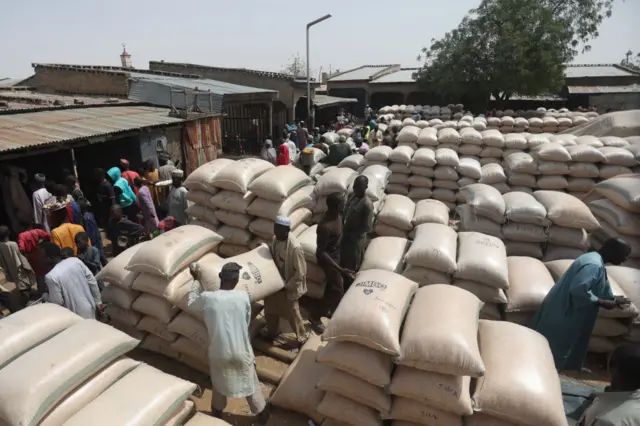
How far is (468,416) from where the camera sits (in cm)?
261

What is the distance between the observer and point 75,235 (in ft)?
14.1

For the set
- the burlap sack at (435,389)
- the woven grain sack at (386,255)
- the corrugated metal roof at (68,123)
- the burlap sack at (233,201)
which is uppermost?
the corrugated metal roof at (68,123)

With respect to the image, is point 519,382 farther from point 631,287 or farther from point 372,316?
point 631,287

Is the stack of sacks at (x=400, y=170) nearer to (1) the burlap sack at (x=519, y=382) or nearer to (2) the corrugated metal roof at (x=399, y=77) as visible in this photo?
(1) the burlap sack at (x=519, y=382)

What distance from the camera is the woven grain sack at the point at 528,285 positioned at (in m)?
3.91

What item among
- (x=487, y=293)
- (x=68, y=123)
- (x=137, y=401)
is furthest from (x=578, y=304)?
(x=68, y=123)

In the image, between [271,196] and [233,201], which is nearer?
[271,196]

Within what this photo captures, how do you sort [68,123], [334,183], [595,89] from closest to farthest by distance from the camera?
[334,183] < [68,123] < [595,89]

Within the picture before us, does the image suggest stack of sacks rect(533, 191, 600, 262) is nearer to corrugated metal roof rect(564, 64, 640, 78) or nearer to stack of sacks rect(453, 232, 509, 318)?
stack of sacks rect(453, 232, 509, 318)

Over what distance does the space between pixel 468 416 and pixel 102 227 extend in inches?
282

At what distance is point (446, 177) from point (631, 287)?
3.85 metres

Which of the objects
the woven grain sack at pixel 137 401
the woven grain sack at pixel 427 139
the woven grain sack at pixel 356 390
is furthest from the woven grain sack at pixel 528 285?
the woven grain sack at pixel 427 139

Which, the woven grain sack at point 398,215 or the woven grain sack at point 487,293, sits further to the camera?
the woven grain sack at point 398,215

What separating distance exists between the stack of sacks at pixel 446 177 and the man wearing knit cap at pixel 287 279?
175 inches
